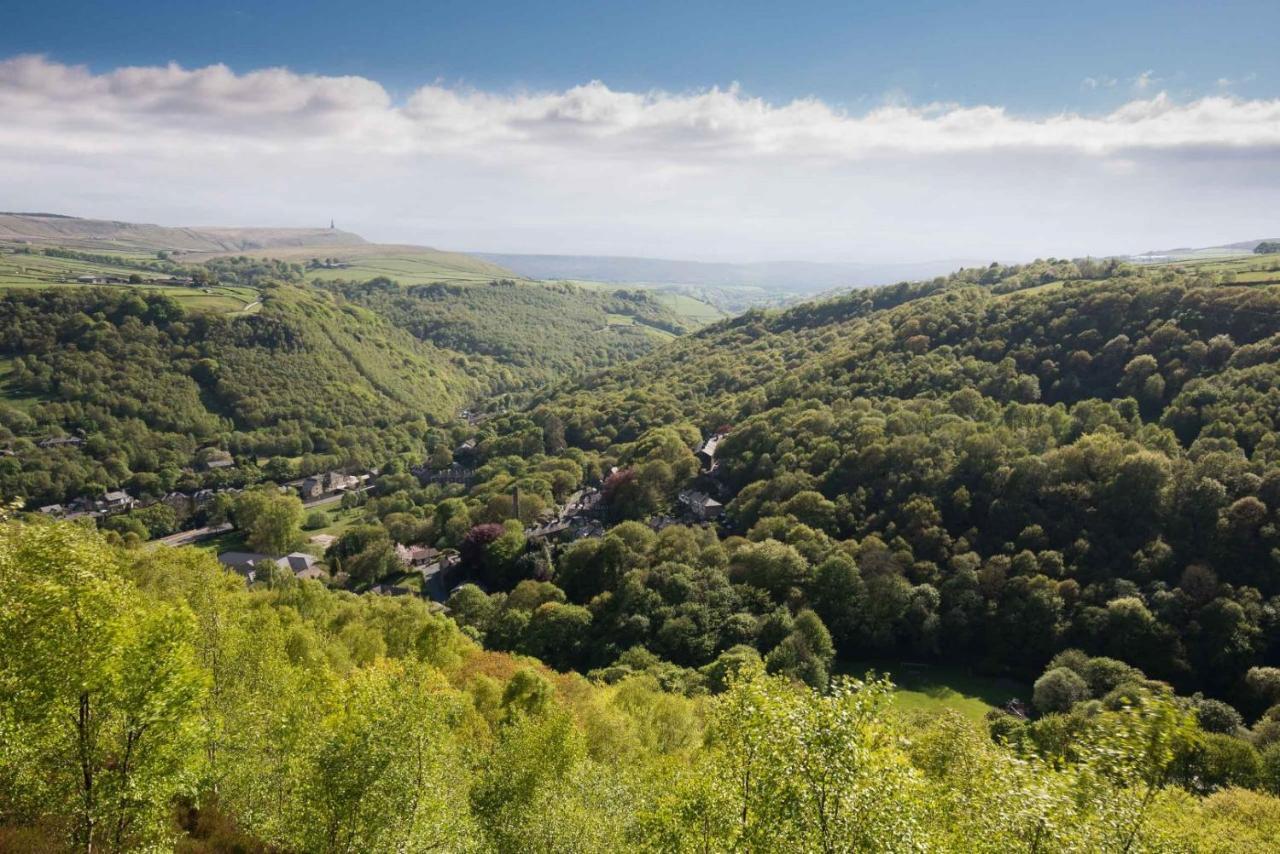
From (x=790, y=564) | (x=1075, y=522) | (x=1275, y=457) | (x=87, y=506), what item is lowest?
(x=87, y=506)

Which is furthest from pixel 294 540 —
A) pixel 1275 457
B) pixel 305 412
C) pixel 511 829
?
pixel 1275 457

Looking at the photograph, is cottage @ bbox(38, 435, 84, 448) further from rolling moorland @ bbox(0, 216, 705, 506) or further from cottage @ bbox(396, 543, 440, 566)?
cottage @ bbox(396, 543, 440, 566)

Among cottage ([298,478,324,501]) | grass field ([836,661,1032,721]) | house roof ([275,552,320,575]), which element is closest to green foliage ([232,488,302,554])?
house roof ([275,552,320,575])

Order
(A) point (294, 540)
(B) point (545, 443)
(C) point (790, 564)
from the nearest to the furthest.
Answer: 1. (C) point (790, 564)
2. (A) point (294, 540)
3. (B) point (545, 443)

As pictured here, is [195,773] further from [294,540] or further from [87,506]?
[87,506]

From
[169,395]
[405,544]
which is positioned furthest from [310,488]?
[405,544]

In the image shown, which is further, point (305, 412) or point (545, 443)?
point (305, 412)

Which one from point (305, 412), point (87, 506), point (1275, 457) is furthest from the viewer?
point (305, 412)
